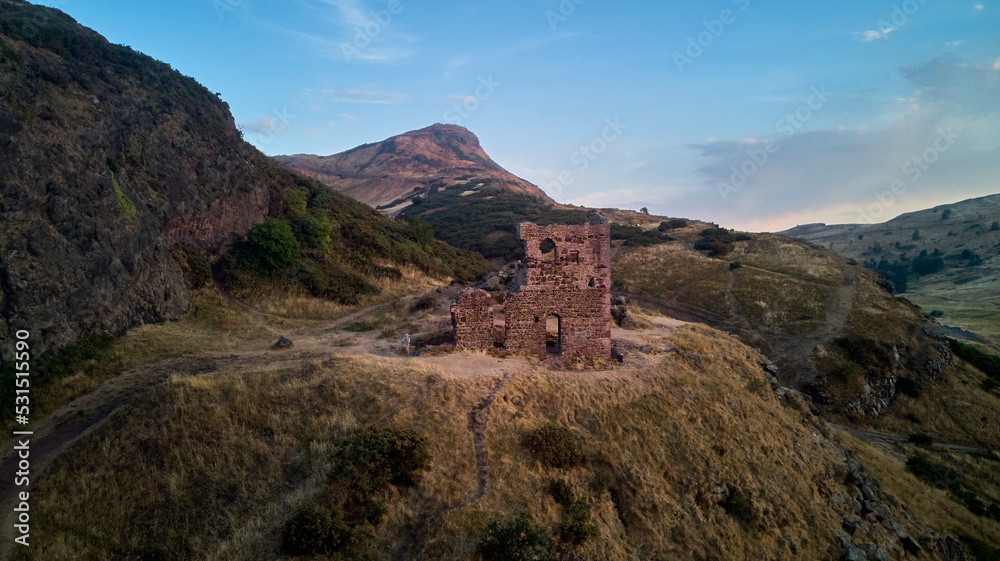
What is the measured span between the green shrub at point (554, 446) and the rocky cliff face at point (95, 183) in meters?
17.7

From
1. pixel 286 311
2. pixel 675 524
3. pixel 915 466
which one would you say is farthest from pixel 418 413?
pixel 915 466

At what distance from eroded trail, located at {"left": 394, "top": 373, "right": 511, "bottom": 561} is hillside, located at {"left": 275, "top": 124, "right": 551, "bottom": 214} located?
332 feet

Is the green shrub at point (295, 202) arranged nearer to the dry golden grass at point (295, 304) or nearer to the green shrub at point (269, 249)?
the green shrub at point (269, 249)

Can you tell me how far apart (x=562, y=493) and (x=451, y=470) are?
2.90 metres

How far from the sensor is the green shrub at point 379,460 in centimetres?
1009

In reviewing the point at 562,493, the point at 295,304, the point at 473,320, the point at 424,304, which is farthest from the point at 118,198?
the point at 562,493

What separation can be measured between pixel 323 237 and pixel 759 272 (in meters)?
45.0

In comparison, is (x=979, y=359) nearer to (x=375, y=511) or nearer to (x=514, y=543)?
(x=514, y=543)

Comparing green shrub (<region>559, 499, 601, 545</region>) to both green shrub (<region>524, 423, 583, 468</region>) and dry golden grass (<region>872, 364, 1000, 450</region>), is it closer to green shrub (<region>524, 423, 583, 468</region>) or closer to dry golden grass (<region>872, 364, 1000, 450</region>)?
green shrub (<region>524, 423, 583, 468</region>)

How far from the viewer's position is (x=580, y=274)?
1727cm

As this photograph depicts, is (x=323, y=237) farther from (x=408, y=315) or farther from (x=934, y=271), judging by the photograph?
(x=934, y=271)

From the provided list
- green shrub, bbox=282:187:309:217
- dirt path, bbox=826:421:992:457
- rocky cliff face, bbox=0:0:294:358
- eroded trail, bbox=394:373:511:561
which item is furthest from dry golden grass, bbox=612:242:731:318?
rocky cliff face, bbox=0:0:294:358

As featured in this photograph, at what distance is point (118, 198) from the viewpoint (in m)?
20.9

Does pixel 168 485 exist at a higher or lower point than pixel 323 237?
lower
